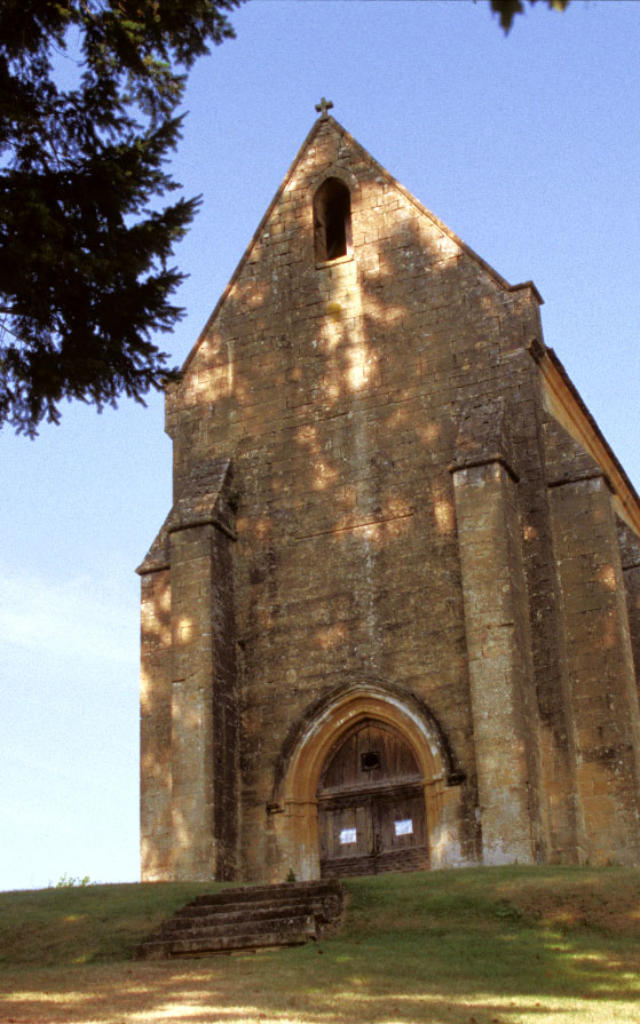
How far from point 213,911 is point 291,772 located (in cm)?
545

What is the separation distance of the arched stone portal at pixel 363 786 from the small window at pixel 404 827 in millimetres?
21

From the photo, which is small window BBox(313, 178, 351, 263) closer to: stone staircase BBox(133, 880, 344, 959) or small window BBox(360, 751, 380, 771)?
small window BBox(360, 751, 380, 771)

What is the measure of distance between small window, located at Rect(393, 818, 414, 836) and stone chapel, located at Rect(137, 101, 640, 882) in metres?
0.03

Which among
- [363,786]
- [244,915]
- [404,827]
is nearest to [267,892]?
[244,915]

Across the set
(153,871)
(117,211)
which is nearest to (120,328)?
(117,211)

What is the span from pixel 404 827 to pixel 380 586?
3.70 m

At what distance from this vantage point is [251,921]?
14.8m

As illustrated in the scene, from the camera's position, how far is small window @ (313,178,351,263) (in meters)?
24.2

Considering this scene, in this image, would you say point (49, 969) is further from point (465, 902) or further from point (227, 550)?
point (227, 550)

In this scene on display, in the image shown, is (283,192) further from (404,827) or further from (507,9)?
(507,9)

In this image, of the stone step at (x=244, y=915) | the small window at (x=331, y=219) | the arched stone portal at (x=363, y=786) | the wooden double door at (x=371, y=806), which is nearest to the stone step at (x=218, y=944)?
the stone step at (x=244, y=915)

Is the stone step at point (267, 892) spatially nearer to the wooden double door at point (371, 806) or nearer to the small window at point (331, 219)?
the wooden double door at point (371, 806)

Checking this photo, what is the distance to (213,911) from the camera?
15.4 meters

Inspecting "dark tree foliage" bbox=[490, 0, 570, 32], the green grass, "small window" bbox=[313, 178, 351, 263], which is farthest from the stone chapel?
"dark tree foliage" bbox=[490, 0, 570, 32]
